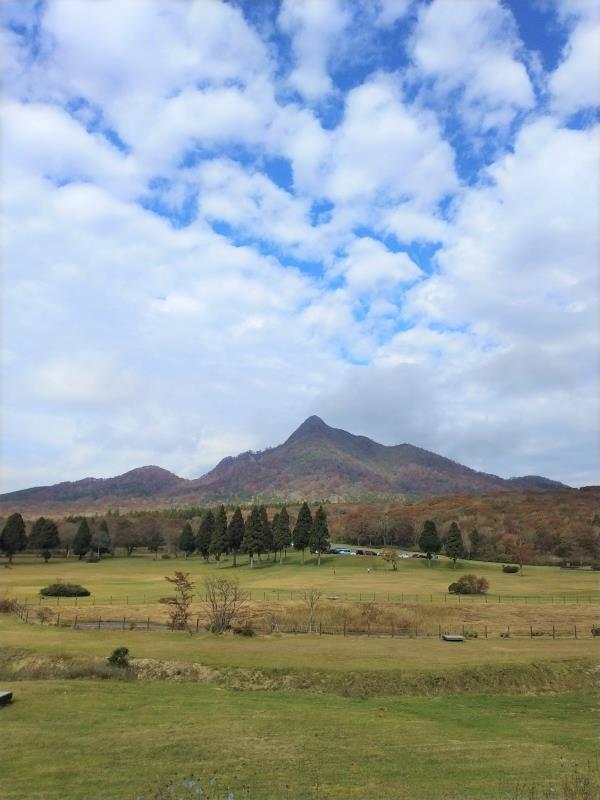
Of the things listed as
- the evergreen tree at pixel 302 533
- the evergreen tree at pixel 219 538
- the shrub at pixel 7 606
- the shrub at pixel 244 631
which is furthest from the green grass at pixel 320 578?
the shrub at pixel 244 631

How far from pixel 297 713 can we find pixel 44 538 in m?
117

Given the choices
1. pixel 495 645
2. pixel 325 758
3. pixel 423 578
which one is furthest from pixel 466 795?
pixel 423 578

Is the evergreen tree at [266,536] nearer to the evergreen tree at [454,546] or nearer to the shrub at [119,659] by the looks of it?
the evergreen tree at [454,546]

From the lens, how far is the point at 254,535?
106 m

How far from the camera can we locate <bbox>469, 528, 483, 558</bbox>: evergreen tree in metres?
123

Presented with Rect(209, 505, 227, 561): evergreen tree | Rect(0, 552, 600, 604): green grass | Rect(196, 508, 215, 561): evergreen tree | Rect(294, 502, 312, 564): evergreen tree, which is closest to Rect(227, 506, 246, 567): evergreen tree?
Rect(209, 505, 227, 561): evergreen tree

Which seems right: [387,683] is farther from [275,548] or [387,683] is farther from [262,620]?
[275,548]

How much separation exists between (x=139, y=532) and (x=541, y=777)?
14718 cm

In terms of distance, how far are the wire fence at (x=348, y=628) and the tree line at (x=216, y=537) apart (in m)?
55.1

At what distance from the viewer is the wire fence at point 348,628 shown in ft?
145

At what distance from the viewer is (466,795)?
15.1m

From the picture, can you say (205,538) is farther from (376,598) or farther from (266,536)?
(376,598)

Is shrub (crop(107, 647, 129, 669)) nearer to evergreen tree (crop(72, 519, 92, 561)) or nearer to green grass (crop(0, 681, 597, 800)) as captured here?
green grass (crop(0, 681, 597, 800))

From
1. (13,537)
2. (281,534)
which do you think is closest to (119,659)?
(281,534)
